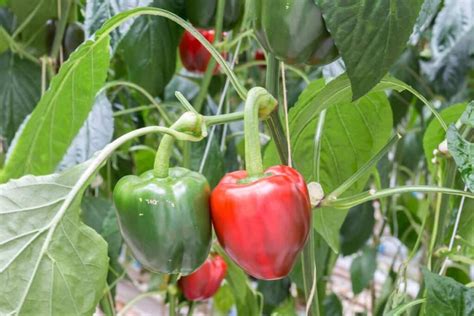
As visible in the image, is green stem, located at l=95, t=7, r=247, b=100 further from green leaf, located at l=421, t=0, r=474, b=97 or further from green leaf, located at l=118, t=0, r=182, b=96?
green leaf, located at l=421, t=0, r=474, b=97

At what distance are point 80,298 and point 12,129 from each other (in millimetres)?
477

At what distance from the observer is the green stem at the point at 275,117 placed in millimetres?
482

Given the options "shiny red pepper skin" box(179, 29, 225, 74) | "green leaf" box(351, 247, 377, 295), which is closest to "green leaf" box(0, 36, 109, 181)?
"shiny red pepper skin" box(179, 29, 225, 74)

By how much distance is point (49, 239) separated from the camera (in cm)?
47

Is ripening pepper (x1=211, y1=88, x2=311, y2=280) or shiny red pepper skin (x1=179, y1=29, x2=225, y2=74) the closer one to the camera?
ripening pepper (x1=211, y1=88, x2=311, y2=280)

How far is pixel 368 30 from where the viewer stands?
405 millimetres

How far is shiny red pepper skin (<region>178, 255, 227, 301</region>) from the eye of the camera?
0.90 m

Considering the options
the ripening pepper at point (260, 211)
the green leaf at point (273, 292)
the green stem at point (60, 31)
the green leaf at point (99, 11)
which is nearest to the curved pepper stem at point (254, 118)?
the ripening pepper at point (260, 211)

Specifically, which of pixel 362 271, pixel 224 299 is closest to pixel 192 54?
pixel 362 271

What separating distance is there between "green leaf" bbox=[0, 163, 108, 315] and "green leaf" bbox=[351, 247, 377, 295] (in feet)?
3.05

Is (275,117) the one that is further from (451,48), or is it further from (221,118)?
(451,48)

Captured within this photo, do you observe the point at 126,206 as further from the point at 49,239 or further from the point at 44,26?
the point at 44,26

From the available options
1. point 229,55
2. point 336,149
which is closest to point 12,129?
point 229,55

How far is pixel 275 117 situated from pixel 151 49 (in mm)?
325
